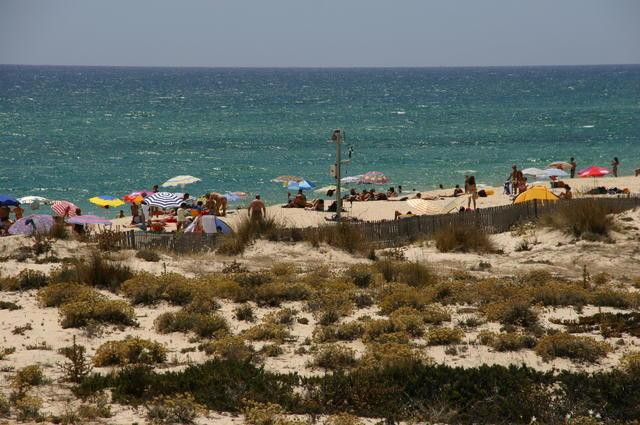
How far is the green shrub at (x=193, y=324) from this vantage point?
12539mm

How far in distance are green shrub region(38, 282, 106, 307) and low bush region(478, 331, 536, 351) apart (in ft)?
17.7

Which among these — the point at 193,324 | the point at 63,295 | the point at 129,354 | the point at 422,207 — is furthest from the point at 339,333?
the point at 422,207

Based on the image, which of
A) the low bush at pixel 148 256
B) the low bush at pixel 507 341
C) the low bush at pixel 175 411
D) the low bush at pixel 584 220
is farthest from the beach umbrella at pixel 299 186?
the low bush at pixel 175 411

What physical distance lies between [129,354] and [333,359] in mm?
2381

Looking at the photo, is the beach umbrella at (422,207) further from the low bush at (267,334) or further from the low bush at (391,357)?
the low bush at (391,357)

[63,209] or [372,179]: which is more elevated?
[63,209]

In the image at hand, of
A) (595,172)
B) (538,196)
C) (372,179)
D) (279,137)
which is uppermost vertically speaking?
(538,196)

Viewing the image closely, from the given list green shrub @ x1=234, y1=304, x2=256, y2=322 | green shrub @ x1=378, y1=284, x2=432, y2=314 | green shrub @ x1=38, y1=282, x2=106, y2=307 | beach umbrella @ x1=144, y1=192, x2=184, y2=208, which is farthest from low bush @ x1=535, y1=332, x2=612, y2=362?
beach umbrella @ x1=144, y1=192, x2=184, y2=208

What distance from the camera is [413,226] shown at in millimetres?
20875

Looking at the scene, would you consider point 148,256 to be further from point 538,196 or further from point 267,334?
point 538,196

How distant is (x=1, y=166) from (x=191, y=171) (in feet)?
35.7

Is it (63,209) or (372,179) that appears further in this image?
(372,179)

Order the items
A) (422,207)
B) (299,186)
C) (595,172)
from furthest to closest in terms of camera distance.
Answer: (595,172), (299,186), (422,207)

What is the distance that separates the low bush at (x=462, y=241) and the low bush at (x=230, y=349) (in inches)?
324
